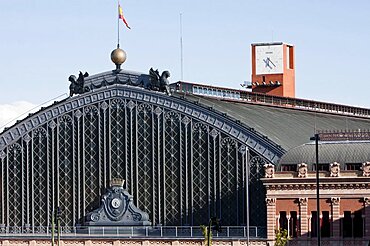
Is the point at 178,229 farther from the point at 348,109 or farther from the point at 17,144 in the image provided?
the point at 348,109

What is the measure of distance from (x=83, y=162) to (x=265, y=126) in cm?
1735

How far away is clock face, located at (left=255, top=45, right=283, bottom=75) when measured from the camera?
177875mm

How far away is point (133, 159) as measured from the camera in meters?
131

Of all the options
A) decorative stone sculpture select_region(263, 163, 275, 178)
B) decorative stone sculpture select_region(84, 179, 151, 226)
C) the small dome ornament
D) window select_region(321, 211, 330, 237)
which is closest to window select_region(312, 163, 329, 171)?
decorative stone sculpture select_region(263, 163, 275, 178)

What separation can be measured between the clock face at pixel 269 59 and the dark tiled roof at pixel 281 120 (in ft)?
61.8

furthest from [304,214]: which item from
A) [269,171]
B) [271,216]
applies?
[269,171]

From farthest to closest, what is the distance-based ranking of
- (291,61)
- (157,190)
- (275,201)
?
(291,61) → (157,190) → (275,201)

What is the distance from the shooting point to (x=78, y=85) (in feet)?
440

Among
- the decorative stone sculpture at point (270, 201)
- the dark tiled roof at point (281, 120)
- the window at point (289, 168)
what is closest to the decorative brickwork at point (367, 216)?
the window at point (289, 168)

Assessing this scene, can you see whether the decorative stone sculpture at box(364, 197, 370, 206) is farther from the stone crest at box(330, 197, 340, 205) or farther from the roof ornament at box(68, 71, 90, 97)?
the roof ornament at box(68, 71, 90, 97)

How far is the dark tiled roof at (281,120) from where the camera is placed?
424ft

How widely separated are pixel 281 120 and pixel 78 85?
20.6m

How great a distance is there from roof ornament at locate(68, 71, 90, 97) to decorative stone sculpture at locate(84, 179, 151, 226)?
952 centimetres

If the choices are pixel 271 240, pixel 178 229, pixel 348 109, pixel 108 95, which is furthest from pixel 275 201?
pixel 348 109
